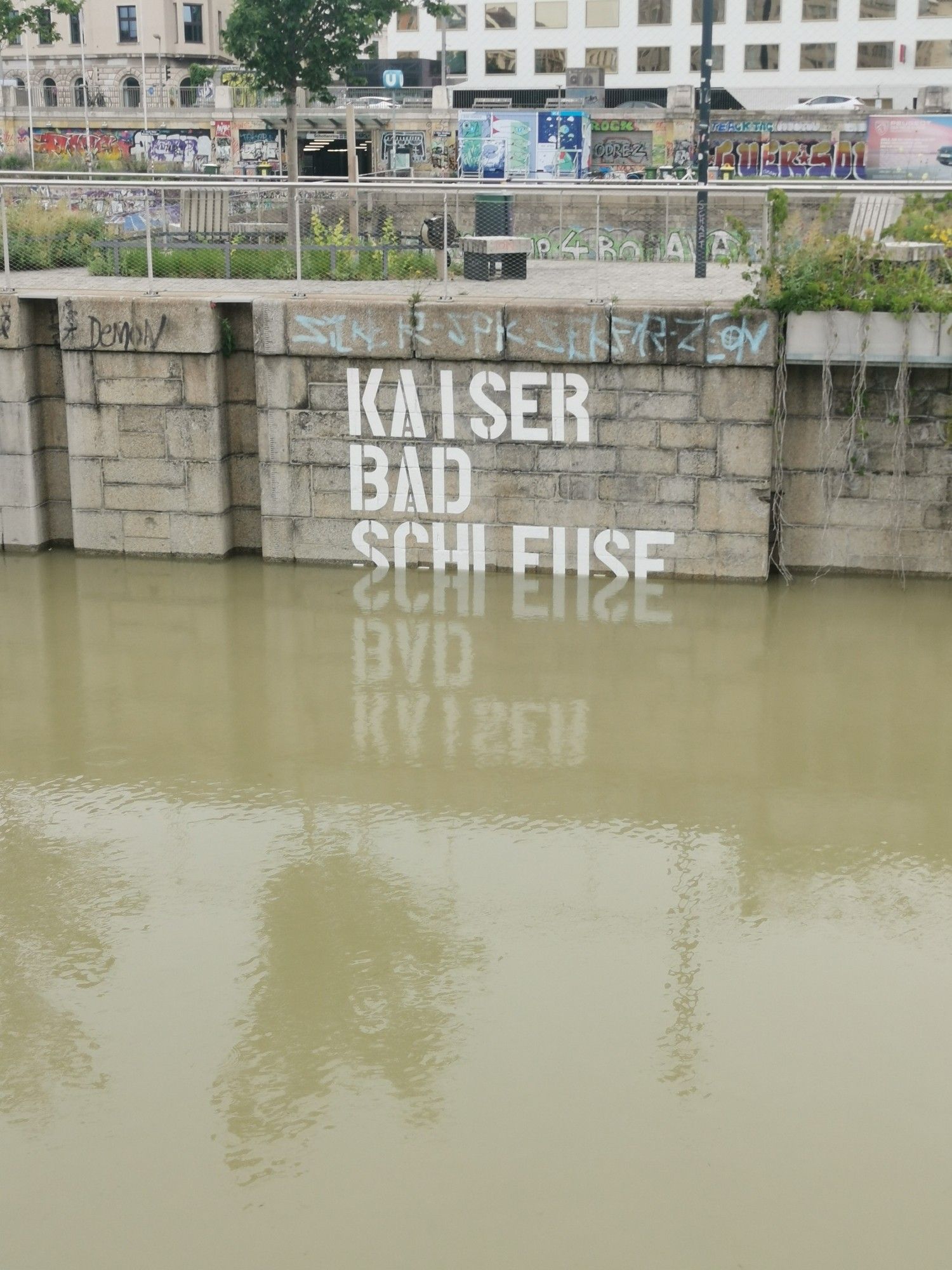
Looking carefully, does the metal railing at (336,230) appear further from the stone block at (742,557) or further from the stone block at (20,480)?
the stone block at (742,557)

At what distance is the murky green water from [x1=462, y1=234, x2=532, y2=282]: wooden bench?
161 inches

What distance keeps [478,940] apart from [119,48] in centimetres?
8705

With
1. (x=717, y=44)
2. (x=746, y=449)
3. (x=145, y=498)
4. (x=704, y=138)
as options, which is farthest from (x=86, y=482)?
(x=717, y=44)

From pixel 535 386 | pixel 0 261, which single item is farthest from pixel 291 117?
pixel 535 386

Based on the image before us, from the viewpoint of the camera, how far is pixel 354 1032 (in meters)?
7.46

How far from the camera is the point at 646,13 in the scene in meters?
70.8

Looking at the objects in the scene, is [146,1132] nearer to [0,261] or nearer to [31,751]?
[31,751]

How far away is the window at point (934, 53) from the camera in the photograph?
67688mm

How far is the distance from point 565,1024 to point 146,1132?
205 centimetres

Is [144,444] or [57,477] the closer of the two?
[144,444]

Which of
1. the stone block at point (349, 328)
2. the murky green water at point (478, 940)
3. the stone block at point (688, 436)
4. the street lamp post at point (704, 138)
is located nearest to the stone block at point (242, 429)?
the stone block at point (349, 328)

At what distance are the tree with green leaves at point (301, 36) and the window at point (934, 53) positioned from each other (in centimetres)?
4601

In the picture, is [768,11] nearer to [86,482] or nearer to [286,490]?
[286,490]

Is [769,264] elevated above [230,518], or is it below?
above
